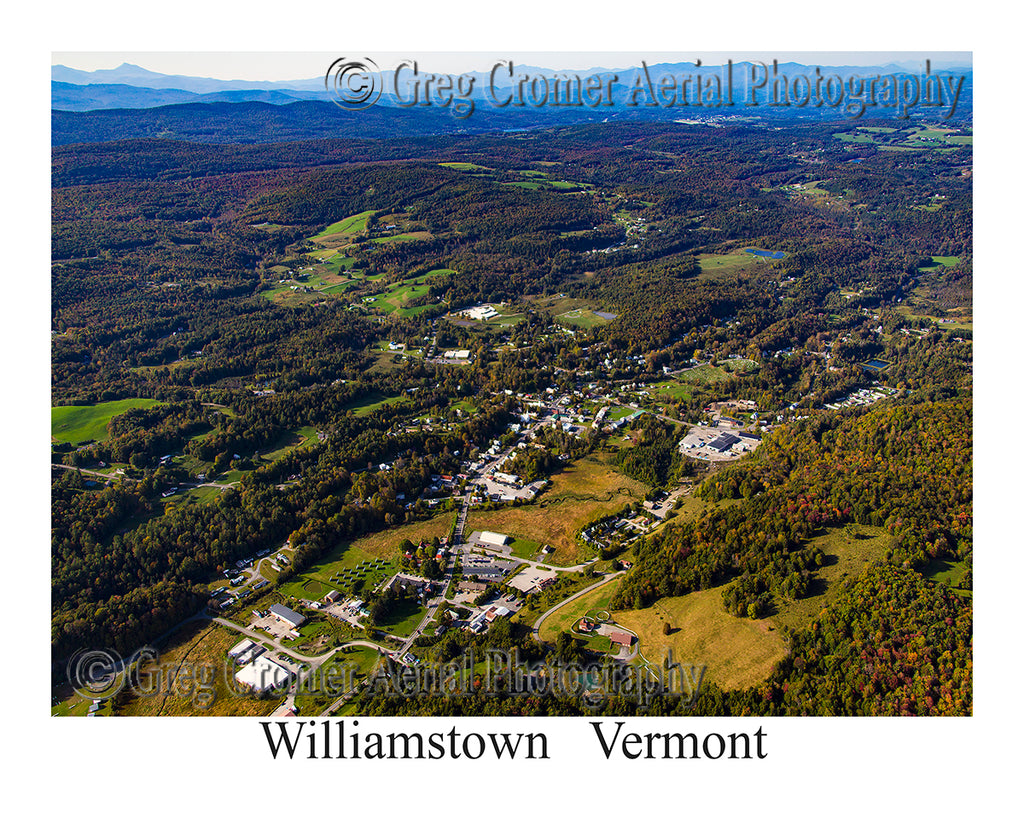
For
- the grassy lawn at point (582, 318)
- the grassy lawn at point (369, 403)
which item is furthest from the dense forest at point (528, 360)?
the grassy lawn at point (582, 318)

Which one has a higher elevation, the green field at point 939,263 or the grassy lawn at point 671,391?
the green field at point 939,263

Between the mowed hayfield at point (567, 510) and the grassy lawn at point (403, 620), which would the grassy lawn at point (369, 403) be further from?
the grassy lawn at point (403, 620)

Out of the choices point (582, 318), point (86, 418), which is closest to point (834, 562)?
point (582, 318)

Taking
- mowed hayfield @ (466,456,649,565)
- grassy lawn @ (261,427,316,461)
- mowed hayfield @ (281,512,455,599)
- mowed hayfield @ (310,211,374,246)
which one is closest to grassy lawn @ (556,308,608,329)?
mowed hayfield @ (466,456,649,565)

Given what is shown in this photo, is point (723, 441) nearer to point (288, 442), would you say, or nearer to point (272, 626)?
point (288, 442)

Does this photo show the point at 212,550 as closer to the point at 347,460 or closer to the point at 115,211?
the point at 347,460

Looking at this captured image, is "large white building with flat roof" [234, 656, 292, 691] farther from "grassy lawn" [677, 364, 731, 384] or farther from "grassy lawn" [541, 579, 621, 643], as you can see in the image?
"grassy lawn" [677, 364, 731, 384]

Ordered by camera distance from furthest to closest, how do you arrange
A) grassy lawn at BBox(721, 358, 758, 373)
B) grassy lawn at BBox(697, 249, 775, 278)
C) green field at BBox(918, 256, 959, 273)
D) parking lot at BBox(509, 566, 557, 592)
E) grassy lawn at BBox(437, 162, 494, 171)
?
grassy lawn at BBox(437, 162, 494, 171)
grassy lawn at BBox(697, 249, 775, 278)
green field at BBox(918, 256, 959, 273)
grassy lawn at BBox(721, 358, 758, 373)
parking lot at BBox(509, 566, 557, 592)
